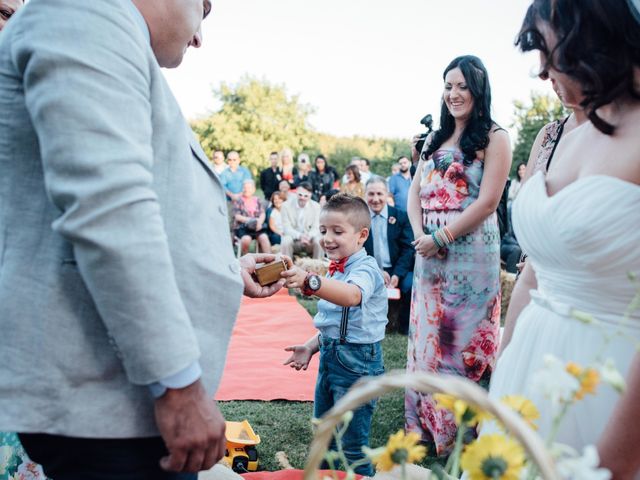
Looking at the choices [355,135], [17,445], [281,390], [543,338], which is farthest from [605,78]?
[355,135]

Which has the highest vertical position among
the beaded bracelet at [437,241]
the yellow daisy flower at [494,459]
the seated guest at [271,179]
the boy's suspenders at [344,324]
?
the yellow daisy flower at [494,459]

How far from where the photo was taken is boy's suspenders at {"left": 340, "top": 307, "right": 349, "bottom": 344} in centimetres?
301

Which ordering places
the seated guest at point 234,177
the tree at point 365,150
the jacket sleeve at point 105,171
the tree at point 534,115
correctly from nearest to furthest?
the jacket sleeve at point 105,171 < the seated guest at point 234,177 < the tree at point 534,115 < the tree at point 365,150

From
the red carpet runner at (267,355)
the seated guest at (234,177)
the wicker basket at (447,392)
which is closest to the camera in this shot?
the wicker basket at (447,392)

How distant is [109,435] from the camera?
120 centimetres

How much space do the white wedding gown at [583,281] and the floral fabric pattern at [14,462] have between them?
1.96 metres

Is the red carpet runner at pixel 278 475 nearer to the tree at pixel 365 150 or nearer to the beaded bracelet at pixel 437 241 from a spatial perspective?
the beaded bracelet at pixel 437 241

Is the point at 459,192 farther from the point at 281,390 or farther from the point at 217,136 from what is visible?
the point at 217,136

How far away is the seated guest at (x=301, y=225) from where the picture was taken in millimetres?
11117

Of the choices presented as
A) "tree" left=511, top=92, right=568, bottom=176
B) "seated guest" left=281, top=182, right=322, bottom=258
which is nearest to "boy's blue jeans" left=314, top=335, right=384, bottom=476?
"seated guest" left=281, top=182, right=322, bottom=258

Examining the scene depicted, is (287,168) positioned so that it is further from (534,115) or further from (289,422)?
(534,115)

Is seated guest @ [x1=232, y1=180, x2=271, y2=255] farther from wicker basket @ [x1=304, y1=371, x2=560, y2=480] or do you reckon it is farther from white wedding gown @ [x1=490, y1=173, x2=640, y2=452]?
wicker basket @ [x1=304, y1=371, x2=560, y2=480]

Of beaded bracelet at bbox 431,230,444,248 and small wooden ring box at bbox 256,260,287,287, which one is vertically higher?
small wooden ring box at bbox 256,260,287,287

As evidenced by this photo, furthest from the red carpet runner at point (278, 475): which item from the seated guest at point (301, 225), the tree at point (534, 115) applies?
the tree at point (534, 115)
